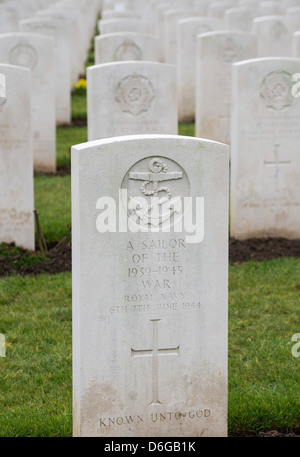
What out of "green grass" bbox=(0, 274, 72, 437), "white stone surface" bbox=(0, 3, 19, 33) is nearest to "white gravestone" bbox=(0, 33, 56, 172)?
"green grass" bbox=(0, 274, 72, 437)

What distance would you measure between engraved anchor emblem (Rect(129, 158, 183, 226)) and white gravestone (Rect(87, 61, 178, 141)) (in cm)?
365

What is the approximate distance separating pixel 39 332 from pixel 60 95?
7213mm

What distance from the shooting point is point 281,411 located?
4.59m

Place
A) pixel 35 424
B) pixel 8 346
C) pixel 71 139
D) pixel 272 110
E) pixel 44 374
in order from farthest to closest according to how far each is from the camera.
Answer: pixel 71 139, pixel 272 110, pixel 8 346, pixel 44 374, pixel 35 424

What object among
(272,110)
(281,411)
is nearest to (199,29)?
(272,110)

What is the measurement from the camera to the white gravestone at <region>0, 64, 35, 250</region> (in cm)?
720

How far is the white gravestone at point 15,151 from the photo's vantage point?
7195 mm

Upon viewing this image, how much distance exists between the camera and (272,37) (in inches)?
541

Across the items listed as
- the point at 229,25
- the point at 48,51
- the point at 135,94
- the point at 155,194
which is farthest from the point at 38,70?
the point at 155,194

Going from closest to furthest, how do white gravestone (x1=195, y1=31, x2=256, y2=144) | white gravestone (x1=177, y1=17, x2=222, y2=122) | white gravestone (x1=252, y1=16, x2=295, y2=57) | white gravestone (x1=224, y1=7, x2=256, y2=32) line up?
white gravestone (x1=195, y1=31, x2=256, y2=144) < white gravestone (x1=177, y1=17, x2=222, y2=122) < white gravestone (x1=252, y1=16, x2=295, y2=57) < white gravestone (x1=224, y1=7, x2=256, y2=32)

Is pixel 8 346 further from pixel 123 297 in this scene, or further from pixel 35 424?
pixel 123 297

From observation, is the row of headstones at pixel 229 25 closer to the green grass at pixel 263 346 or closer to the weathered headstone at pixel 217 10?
the weathered headstone at pixel 217 10

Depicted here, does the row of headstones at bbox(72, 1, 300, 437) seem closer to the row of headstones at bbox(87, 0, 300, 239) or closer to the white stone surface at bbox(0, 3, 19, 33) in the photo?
the row of headstones at bbox(87, 0, 300, 239)

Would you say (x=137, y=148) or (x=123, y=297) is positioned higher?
(x=137, y=148)
